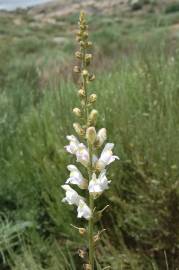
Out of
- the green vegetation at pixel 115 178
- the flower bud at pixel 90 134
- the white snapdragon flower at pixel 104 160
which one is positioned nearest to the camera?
the flower bud at pixel 90 134

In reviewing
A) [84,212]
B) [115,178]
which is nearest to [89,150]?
[84,212]

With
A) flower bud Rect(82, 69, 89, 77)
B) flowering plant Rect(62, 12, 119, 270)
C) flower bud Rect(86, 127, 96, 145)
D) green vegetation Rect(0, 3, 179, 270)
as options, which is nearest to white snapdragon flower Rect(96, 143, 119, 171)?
flowering plant Rect(62, 12, 119, 270)

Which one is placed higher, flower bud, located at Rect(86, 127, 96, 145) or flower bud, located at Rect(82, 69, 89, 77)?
flower bud, located at Rect(82, 69, 89, 77)

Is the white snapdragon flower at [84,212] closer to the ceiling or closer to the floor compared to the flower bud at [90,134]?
closer to the floor

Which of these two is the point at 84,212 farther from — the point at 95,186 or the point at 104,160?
the point at 104,160

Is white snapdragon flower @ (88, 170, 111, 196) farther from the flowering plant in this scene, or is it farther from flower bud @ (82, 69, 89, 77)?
flower bud @ (82, 69, 89, 77)

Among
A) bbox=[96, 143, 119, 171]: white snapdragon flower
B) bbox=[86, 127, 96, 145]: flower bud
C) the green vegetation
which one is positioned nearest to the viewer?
bbox=[86, 127, 96, 145]: flower bud

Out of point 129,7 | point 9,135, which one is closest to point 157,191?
point 9,135

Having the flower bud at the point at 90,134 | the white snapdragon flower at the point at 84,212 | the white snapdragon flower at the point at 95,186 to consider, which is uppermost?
the flower bud at the point at 90,134

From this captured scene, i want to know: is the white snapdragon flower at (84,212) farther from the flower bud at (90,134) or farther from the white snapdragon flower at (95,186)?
the flower bud at (90,134)

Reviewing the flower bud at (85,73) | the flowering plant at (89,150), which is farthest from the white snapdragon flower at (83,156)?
the flower bud at (85,73)

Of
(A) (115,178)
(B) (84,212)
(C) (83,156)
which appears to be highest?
(A) (115,178)

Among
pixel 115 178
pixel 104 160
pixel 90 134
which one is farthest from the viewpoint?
pixel 115 178
